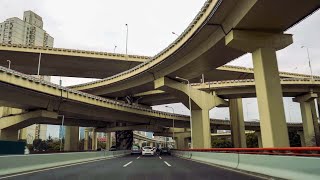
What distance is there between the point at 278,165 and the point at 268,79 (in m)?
14.5

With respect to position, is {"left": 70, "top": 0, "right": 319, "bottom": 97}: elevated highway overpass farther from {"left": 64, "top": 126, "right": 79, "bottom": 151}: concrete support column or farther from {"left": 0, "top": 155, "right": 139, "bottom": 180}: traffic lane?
{"left": 64, "top": 126, "right": 79, "bottom": 151}: concrete support column

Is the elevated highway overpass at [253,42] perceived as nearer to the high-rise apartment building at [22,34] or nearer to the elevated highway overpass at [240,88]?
the elevated highway overpass at [240,88]

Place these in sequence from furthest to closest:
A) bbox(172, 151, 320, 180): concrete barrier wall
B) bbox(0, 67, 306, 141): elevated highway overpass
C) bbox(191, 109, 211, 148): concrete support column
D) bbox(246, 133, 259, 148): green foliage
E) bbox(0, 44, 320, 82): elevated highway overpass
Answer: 1. bbox(246, 133, 259, 148): green foliage
2. bbox(0, 44, 320, 82): elevated highway overpass
3. bbox(191, 109, 211, 148): concrete support column
4. bbox(0, 67, 306, 141): elevated highway overpass
5. bbox(172, 151, 320, 180): concrete barrier wall

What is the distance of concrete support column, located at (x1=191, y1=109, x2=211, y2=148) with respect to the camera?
44300mm

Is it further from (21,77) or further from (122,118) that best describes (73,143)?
(21,77)

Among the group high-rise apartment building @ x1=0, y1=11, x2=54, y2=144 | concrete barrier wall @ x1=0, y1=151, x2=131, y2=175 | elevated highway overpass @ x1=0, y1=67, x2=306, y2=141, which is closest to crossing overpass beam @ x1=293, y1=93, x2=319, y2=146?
elevated highway overpass @ x1=0, y1=67, x2=306, y2=141

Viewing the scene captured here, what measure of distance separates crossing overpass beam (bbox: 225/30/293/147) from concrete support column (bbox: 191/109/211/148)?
2068cm

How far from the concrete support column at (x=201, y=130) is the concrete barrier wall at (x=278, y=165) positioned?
88.5 feet

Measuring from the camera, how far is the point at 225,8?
22.0 m

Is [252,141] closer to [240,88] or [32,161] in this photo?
[240,88]

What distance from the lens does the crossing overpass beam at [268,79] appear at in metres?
23.1

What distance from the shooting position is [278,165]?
10.4 metres

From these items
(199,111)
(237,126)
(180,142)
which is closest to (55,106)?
(199,111)

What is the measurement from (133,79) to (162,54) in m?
11.2
